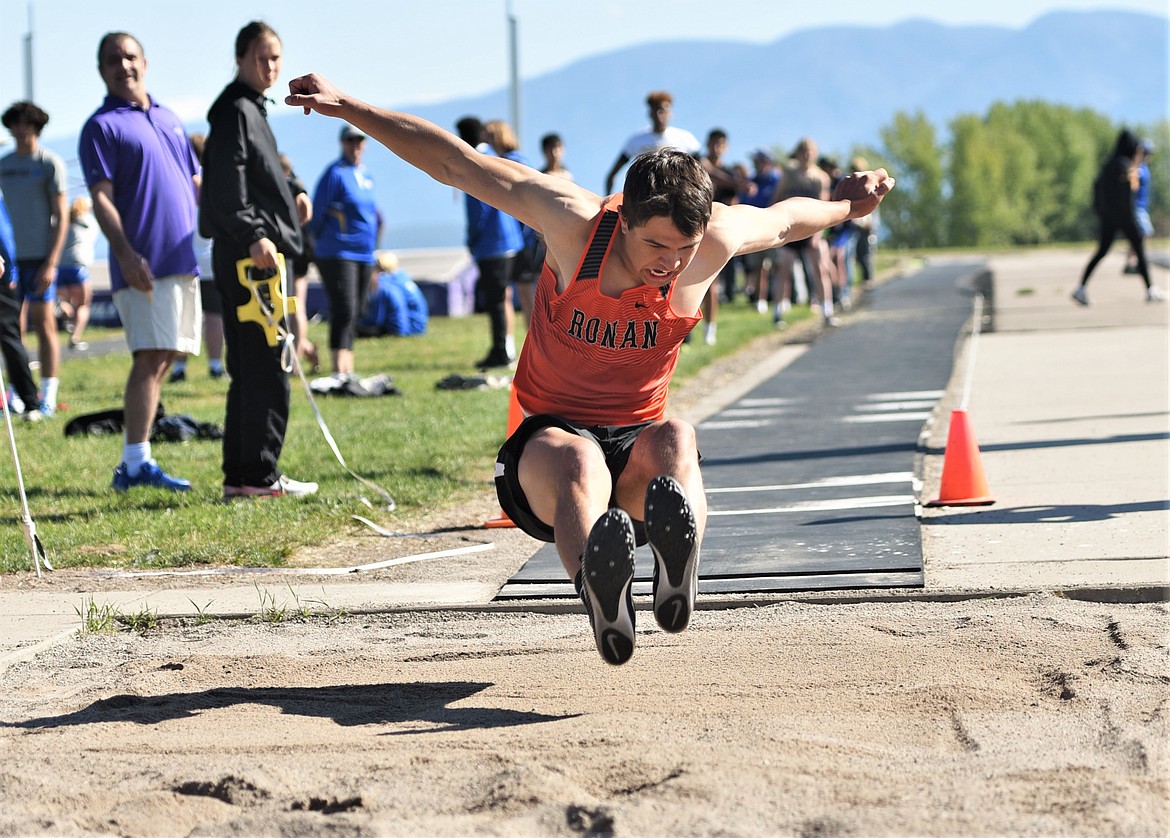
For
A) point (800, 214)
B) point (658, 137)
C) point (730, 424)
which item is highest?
point (658, 137)

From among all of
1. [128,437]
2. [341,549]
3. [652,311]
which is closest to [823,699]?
[652,311]

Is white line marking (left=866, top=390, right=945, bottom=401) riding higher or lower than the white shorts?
lower

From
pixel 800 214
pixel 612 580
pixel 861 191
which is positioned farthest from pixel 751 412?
pixel 612 580

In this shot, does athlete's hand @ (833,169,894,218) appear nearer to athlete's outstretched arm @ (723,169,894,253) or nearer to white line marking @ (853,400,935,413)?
athlete's outstretched arm @ (723,169,894,253)

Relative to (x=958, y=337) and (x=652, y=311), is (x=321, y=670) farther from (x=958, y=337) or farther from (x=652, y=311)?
(x=958, y=337)

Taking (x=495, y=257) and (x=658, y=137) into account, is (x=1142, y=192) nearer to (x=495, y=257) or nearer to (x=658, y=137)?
(x=658, y=137)

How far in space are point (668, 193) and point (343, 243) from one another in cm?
924

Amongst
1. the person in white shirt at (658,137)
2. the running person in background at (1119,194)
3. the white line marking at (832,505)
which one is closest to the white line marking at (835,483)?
the white line marking at (832,505)

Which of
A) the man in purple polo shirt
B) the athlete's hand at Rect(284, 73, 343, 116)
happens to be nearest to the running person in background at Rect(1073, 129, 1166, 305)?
the man in purple polo shirt

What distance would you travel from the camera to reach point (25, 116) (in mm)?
11758

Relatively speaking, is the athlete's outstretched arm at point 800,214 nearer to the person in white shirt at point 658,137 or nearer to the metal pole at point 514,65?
the person in white shirt at point 658,137

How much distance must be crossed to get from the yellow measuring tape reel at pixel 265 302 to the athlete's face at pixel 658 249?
3.41 meters

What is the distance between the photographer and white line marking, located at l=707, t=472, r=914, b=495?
7.83 m

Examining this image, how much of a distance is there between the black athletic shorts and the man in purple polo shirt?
3752mm
